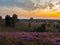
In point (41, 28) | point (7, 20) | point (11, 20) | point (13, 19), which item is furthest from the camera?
point (7, 20)

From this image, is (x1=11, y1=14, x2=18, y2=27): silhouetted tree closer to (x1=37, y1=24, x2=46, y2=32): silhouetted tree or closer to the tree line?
the tree line

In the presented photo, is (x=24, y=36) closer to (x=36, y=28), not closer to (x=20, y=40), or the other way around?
(x=20, y=40)

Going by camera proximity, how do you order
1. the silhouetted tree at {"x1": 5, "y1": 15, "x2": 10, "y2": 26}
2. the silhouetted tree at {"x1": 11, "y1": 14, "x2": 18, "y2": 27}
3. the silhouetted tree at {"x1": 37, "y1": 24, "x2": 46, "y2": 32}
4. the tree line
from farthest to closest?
1. the silhouetted tree at {"x1": 5, "y1": 15, "x2": 10, "y2": 26}
2. the silhouetted tree at {"x1": 11, "y1": 14, "x2": 18, "y2": 27}
3. the tree line
4. the silhouetted tree at {"x1": 37, "y1": 24, "x2": 46, "y2": 32}

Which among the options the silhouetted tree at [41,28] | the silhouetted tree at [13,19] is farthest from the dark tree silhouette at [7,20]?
the silhouetted tree at [41,28]

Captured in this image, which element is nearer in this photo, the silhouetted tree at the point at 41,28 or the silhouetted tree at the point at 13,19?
the silhouetted tree at the point at 41,28

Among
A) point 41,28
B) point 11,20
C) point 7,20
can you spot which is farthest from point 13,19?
point 41,28

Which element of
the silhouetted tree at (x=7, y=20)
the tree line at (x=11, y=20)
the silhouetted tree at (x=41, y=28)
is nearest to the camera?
the silhouetted tree at (x=41, y=28)

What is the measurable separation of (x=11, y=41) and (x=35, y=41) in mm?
2032

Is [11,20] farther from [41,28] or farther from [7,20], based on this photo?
[41,28]

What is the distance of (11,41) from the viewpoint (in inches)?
650

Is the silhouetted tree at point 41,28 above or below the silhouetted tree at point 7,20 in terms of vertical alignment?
below

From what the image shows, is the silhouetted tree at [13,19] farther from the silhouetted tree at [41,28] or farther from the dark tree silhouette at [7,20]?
the silhouetted tree at [41,28]

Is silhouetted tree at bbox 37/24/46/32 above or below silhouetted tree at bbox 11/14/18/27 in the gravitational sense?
below

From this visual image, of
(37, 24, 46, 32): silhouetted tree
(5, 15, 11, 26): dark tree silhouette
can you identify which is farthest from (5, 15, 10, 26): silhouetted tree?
(37, 24, 46, 32): silhouetted tree
